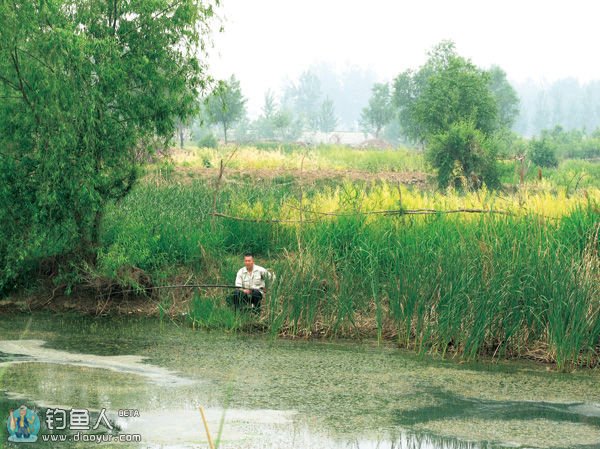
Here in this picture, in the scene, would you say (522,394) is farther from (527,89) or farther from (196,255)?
(527,89)

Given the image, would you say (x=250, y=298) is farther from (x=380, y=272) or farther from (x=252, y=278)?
(x=380, y=272)

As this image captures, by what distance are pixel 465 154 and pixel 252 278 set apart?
57.6 ft

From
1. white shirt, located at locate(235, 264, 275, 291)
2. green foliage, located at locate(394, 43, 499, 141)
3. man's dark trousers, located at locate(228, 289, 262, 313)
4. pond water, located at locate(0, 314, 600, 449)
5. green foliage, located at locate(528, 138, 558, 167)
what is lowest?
pond water, located at locate(0, 314, 600, 449)

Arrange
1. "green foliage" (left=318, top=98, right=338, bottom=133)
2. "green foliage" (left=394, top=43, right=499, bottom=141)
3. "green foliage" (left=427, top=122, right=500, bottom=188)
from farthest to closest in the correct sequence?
"green foliage" (left=318, top=98, right=338, bottom=133) → "green foliage" (left=394, top=43, right=499, bottom=141) → "green foliage" (left=427, top=122, right=500, bottom=188)

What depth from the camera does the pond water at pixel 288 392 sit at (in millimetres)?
7426

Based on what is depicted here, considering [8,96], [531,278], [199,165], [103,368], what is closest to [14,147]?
[8,96]

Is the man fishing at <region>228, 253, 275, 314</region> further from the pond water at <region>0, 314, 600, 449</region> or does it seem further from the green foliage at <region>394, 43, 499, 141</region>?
the green foliage at <region>394, 43, 499, 141</region>

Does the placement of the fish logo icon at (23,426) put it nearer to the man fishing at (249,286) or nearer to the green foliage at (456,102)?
Result: the man fishing at (249,286)

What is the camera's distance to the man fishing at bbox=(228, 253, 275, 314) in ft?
40.1

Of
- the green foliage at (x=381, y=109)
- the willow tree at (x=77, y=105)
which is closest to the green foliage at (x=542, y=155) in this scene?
the willow tree at (x=77, y=105)

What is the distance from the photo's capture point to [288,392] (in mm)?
8883

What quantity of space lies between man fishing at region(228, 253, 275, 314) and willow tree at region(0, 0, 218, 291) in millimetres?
2380

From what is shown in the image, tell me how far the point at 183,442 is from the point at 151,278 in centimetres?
672

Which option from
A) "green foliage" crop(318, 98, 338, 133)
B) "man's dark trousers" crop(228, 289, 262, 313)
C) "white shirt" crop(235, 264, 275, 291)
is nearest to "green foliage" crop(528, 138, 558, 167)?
"white shirt" crop(235, 264, 275, 291)
